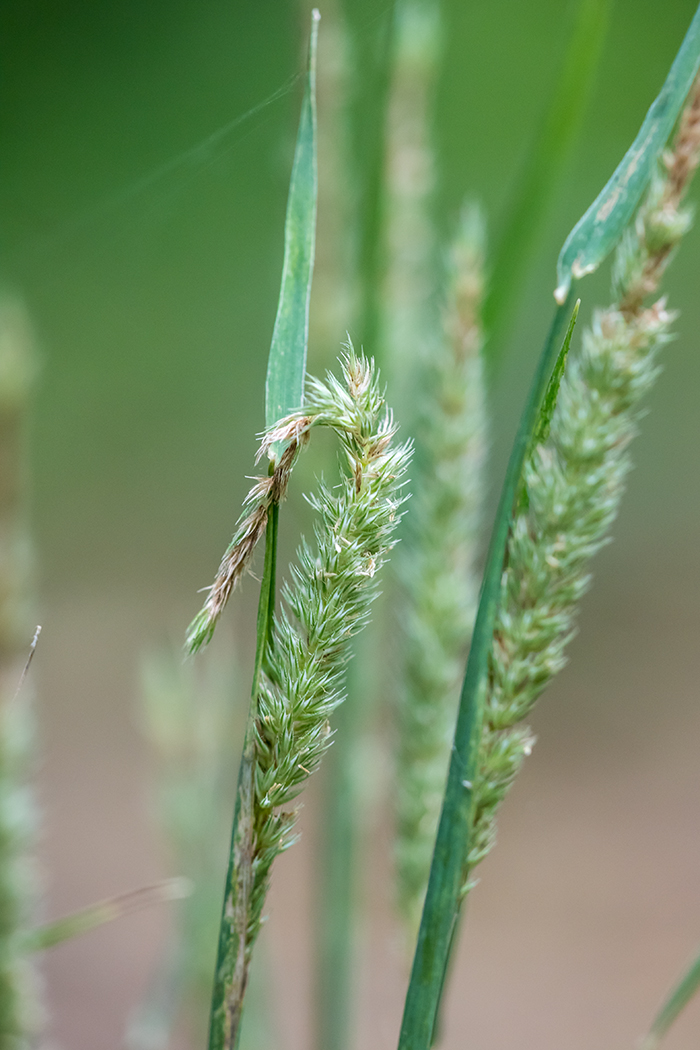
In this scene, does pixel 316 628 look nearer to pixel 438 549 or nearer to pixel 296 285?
pixel 296 285

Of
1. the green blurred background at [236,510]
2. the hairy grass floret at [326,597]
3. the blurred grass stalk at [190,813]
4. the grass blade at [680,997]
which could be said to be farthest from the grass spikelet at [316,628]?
the green blurred background at [236,510]

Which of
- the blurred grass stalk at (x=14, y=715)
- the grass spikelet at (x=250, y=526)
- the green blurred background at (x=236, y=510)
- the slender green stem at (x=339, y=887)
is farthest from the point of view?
the green blurred background at (x=236, y=510)

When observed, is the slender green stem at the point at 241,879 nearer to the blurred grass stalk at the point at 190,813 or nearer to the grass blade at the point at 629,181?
the grass blade at the point at 629,181

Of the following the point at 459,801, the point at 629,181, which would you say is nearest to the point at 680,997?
the point at 459,801

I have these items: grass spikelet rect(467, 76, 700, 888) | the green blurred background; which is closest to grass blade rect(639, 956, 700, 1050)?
grass spikelet rect(467, 76, 700, 888)

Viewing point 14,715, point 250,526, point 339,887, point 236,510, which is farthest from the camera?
point 236,510

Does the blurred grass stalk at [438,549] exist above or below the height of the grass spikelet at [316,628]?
above

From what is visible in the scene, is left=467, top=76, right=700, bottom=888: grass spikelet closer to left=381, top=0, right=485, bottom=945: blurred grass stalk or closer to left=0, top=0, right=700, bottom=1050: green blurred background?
left=381, top=0, right=485, bottom=945: blurred grass stalk
